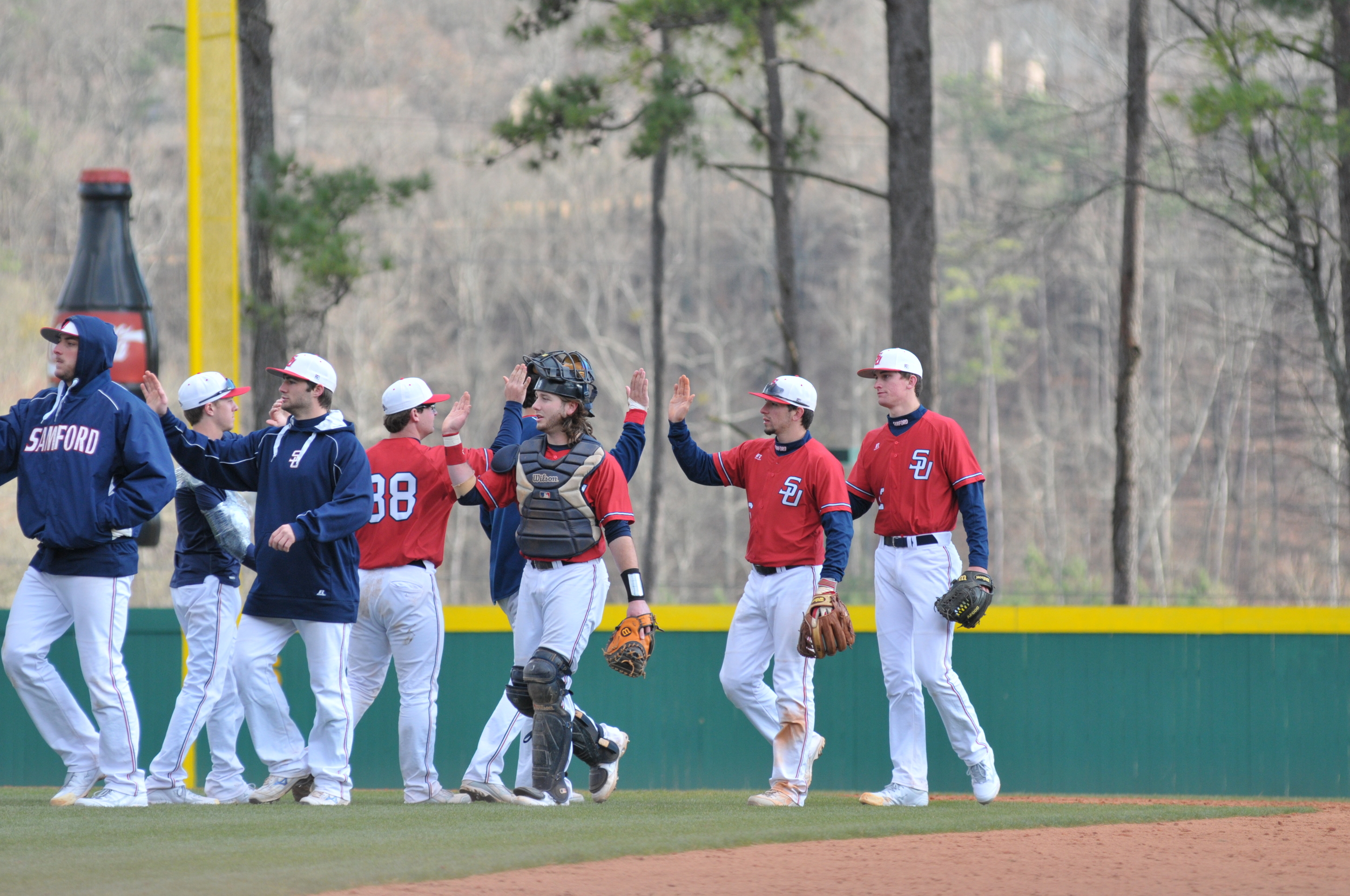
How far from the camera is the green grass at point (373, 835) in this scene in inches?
211

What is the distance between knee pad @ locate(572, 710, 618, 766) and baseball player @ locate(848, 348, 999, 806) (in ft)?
4.67

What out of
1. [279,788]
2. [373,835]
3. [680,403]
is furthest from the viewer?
[680,403]

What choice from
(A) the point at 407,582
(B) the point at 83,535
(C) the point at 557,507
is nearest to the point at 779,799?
(C) the point at 557,507

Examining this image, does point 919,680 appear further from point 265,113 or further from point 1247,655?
point 265,113

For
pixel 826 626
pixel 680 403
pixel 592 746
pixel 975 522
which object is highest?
pixel 680 403

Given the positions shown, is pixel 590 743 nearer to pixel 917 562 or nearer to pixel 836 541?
pixel 836 541

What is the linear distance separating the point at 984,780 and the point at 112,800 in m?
4.35

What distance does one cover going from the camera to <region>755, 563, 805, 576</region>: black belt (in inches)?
303

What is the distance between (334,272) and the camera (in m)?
16.0

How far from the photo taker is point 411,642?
774 centimetres

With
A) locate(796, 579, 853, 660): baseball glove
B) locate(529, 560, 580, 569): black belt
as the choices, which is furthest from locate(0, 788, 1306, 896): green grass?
locate(529, 560, 580, 569): black belt

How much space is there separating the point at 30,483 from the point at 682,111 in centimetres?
1263

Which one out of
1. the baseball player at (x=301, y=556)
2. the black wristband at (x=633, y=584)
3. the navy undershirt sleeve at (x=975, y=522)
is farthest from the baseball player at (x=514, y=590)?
the navy undershirt sleeve at (x=975, y=522)

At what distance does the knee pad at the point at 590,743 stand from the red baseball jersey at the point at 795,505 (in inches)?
46.1
